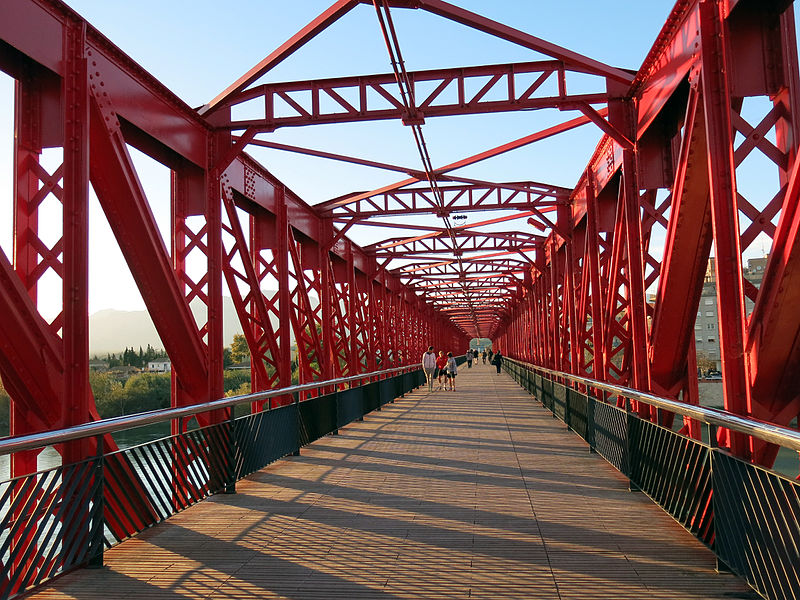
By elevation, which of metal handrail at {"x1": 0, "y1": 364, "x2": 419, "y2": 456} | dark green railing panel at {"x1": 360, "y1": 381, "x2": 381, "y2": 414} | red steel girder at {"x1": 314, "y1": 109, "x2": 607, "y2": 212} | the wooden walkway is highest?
red steel girder at {"x1": 314, "y1": 109, "x2": 607, "y2": 212}

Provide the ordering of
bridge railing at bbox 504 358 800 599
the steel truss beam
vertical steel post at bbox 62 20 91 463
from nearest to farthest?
1. bridge railing at bbox 504 358 800 599
2. the steel truss beam
3. vertical steel post at bbox 62 20 91 463

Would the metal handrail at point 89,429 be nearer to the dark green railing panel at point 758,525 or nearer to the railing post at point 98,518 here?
the railing post at point 98,518

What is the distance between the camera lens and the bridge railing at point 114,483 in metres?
4.16

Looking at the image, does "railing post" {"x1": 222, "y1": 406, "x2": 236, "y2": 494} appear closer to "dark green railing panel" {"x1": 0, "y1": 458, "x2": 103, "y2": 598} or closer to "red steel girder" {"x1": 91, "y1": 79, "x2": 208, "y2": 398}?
"red steel girder" {"x1": 91, "y1": 79, "x2": 208, "y2": 398}

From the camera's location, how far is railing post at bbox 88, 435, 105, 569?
471 centimetres

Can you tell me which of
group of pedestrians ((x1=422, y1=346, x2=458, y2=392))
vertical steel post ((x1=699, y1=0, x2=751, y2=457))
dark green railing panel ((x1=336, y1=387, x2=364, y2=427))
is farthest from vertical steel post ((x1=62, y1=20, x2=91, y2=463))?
group of pedestrians ((x1=422, y1=346, x2=458, y2=392))

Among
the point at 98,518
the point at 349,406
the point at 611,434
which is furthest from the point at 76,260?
the point at 349,406

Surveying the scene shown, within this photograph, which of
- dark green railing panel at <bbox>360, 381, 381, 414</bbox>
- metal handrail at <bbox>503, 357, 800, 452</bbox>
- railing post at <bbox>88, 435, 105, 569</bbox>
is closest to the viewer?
metal handrail at <bbox>503, 357, 800, 452</bbox>

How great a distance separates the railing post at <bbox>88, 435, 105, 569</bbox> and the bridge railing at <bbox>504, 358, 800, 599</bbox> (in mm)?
4051

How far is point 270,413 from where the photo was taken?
855 centimetres

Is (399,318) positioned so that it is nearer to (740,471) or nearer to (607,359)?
(607,359)

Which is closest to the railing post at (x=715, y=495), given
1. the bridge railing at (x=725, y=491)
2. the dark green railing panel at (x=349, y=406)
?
the bridge railing at (x=725, y=491)

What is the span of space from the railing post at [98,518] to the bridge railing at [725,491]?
4.05 metres

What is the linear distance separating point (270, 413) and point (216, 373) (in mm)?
1427
